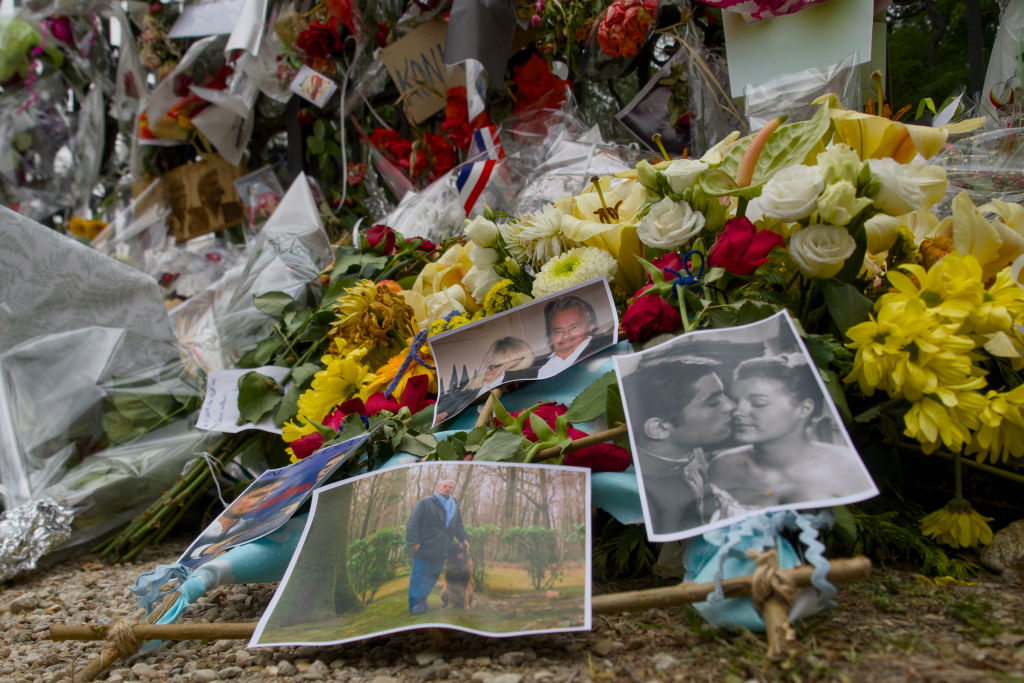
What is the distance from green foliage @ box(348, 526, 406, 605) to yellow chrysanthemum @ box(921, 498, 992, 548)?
0.57 metres

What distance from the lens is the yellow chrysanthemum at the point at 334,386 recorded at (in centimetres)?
121

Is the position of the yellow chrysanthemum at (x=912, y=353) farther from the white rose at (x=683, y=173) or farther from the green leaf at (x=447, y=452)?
the green leaf at (x=447, y=452)

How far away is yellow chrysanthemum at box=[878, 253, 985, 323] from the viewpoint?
0.72m

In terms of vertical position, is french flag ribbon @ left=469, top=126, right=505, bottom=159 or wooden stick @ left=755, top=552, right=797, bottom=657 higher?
french flag ribbon @ left=469, top=126, right=505, bottom=159


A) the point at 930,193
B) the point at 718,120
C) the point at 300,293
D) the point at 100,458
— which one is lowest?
the point at 100,458

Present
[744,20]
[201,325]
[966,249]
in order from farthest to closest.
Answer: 1. [201,325]
2. [744,20]
3. [966,249]

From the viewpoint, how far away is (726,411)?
720 mm

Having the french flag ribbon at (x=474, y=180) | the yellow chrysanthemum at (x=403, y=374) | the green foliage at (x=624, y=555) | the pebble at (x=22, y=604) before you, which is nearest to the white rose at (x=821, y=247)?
the green foliage at (x=624, y=555)

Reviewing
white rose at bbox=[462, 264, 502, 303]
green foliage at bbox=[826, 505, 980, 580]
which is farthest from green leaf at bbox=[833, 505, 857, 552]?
white rose at bbox=[462, 264, 502, 303]

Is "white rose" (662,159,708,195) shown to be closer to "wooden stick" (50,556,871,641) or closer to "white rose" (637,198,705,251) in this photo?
"white rose" (637,198,705,251)

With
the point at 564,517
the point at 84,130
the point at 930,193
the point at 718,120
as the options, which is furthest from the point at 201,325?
the point at 84,130

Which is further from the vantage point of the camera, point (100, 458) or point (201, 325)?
point (201, 325)

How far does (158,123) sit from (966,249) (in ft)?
9.55

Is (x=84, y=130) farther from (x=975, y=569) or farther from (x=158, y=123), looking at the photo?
(x=975, y=569)
